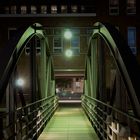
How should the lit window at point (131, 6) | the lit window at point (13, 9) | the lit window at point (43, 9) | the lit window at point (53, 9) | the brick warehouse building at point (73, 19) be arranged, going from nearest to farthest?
the brick warehouse building at point (73, 19)
the lit window at point (131, 6)
the lit window at point (13, 9)
the lit window at point (53, 9)
the lit window at point (43, 9)

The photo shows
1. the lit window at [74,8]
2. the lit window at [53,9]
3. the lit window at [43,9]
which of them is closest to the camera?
the lit window at [74,8]

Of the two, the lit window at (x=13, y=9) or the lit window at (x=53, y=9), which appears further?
the lit window at (x=53, y=9)

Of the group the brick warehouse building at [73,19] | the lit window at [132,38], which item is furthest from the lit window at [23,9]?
the lit window at [132,38]

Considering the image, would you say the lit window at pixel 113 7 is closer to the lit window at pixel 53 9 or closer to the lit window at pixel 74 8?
the lit window at pixel 74 8

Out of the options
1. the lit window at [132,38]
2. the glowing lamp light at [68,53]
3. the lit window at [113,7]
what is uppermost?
the lit window at [113,7]

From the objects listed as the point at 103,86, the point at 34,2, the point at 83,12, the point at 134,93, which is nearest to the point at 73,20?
the point at 83,12

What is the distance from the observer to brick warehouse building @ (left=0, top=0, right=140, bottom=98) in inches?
1641

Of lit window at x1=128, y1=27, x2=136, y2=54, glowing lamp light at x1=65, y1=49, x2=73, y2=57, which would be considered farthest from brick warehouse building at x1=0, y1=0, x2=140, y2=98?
glowing lamp light at x1=65, y1=49, x2=73, y2=57

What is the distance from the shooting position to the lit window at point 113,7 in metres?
43.0

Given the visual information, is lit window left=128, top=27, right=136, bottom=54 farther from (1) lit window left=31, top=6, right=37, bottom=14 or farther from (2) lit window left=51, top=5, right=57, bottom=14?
(1) lit window left=31, top=6, right=37, bottom=14

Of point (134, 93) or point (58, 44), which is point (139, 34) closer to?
point (58, 44)

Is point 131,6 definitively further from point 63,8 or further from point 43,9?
point 43,9

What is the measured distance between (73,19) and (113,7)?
4133mm

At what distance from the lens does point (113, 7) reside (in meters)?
43.3
